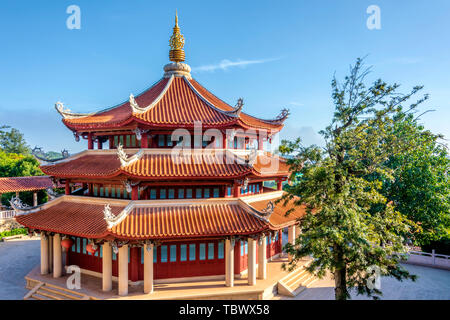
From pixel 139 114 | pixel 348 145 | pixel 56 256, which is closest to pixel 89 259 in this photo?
pixel 56 256

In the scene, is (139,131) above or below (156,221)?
above

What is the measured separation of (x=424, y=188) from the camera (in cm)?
2112

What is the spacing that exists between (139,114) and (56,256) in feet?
31.8

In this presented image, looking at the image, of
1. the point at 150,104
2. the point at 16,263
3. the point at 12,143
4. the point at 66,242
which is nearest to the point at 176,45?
the point at 150,104

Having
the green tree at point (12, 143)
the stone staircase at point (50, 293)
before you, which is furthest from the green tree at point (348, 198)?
the green tree at point (12, 143)

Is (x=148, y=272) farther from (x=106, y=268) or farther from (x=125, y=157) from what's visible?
(x=125, y=157)

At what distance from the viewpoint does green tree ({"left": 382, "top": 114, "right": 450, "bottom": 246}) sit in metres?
20.5

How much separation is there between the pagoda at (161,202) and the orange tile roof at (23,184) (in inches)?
762

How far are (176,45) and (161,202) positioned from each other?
38.8 feet

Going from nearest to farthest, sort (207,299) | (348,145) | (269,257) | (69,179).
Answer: (348,145), (207,299), (69,179), (269,257)

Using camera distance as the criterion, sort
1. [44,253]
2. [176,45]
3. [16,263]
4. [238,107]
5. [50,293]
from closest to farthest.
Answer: [50,293] < [238,107] < [44,253] < [176,45] < [16,263]

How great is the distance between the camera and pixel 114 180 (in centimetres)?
1556

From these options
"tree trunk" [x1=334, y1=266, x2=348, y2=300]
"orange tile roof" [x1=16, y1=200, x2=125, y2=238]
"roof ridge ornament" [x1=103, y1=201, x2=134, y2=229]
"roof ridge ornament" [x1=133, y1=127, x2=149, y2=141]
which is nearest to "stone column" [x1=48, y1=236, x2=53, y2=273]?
"orange tile roof" [x1=16, y1=200, x2=125, y2=238]
